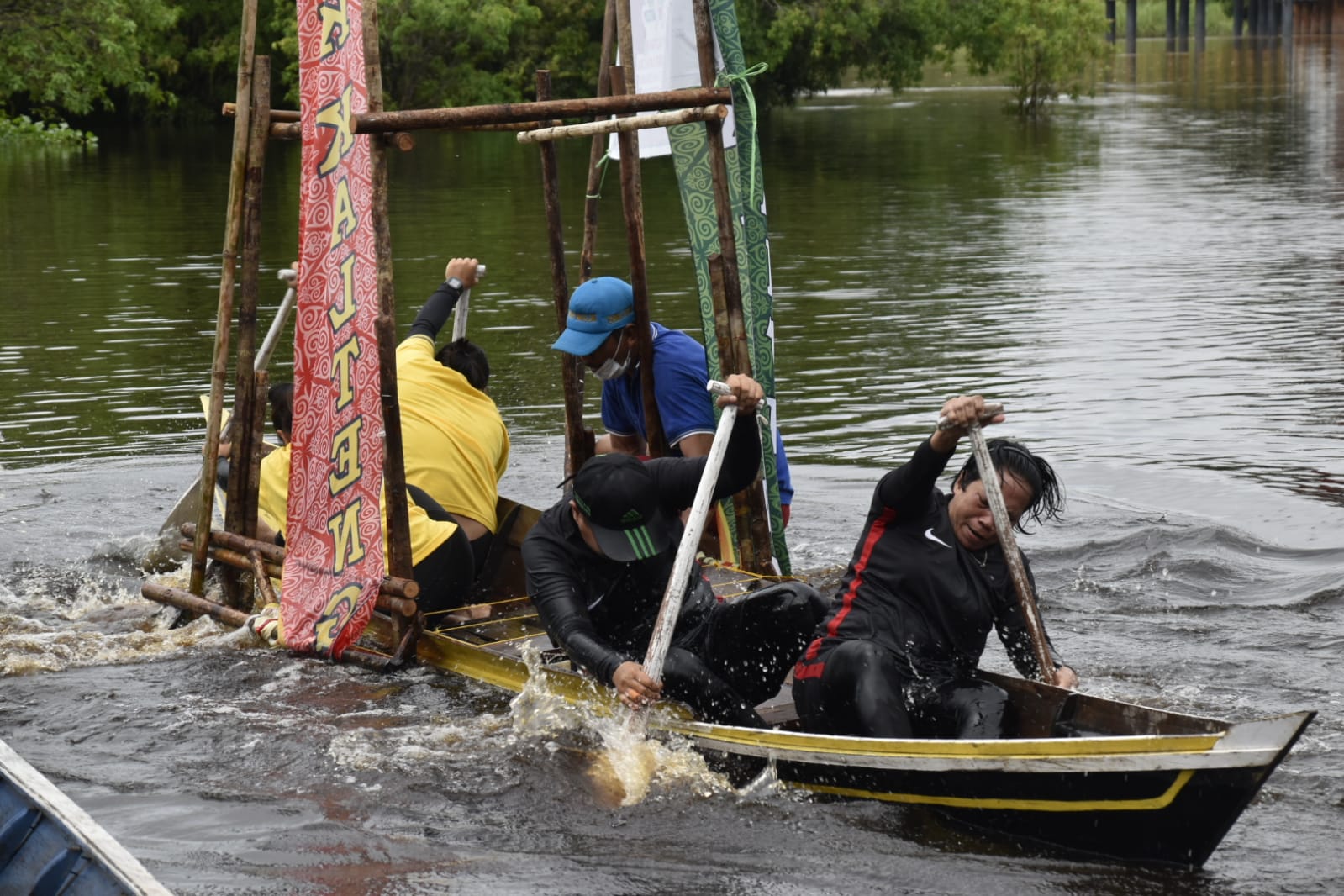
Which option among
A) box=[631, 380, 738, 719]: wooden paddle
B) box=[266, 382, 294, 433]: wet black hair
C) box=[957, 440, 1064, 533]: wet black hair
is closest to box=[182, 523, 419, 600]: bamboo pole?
box=[266, 382, 294, 433]: wet black hair

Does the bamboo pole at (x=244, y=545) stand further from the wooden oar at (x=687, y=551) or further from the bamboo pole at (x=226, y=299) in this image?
the wooden oar at (x=687, y=551)

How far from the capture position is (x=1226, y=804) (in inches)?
219

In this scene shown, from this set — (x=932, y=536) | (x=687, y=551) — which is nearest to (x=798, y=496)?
(x=687, y=551)

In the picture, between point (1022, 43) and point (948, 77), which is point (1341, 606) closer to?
point (1022, 43)

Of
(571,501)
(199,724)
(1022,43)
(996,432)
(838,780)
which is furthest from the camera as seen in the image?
(1022,43)

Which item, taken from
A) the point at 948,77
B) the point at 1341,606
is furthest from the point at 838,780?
the point at 948,77

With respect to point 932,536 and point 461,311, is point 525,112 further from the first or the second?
point 932,536

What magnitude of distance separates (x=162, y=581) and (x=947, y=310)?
11088 millimetres

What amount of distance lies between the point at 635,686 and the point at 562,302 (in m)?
3.55

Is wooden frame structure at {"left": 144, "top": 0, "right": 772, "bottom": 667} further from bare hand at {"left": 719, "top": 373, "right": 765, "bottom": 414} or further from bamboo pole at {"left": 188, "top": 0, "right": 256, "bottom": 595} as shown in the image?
bare hand at {"left": 719, "top": 373, "right": 765, "bottom": 414}

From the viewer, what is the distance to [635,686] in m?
6.55

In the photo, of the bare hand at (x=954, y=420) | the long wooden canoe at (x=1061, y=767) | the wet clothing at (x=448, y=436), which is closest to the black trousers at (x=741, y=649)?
the long wooden canoe at (x=1061, y=767)

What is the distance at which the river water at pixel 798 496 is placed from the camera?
21.3ft

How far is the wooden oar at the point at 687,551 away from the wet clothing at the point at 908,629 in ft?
1.72
